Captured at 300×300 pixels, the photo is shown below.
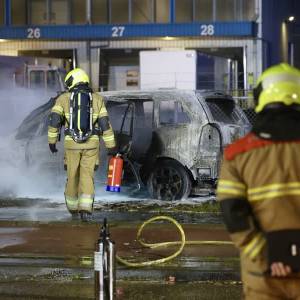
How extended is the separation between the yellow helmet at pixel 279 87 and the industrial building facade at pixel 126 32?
2584 centimetres

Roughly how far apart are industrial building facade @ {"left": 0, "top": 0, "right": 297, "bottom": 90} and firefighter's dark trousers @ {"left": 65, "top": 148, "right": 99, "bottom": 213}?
2075 cm

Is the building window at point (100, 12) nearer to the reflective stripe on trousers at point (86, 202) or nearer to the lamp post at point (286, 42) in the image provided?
the lamp post at point (286, 42)

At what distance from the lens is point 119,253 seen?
7371mm

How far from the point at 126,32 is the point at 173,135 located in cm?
1993

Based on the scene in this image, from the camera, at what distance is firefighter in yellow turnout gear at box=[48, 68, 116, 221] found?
858cm

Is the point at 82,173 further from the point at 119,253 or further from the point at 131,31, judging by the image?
the point at 131,31

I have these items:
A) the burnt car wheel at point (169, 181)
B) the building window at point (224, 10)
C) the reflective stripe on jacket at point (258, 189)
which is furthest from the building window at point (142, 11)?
the reflective stripe on jacket at point (258, 189)

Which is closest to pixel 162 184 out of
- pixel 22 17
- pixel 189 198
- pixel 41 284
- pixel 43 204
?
pixel 189 198

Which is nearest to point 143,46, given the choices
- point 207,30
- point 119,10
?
point 119,10

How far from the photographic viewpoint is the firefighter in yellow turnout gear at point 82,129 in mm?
8578

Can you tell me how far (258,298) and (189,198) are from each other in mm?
7614

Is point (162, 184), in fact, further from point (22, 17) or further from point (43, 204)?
point (22, 17)

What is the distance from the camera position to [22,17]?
1221 inches

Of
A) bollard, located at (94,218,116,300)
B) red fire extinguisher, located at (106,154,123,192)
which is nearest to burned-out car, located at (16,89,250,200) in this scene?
red fire extinguisher, located at (106,154,123,192)
